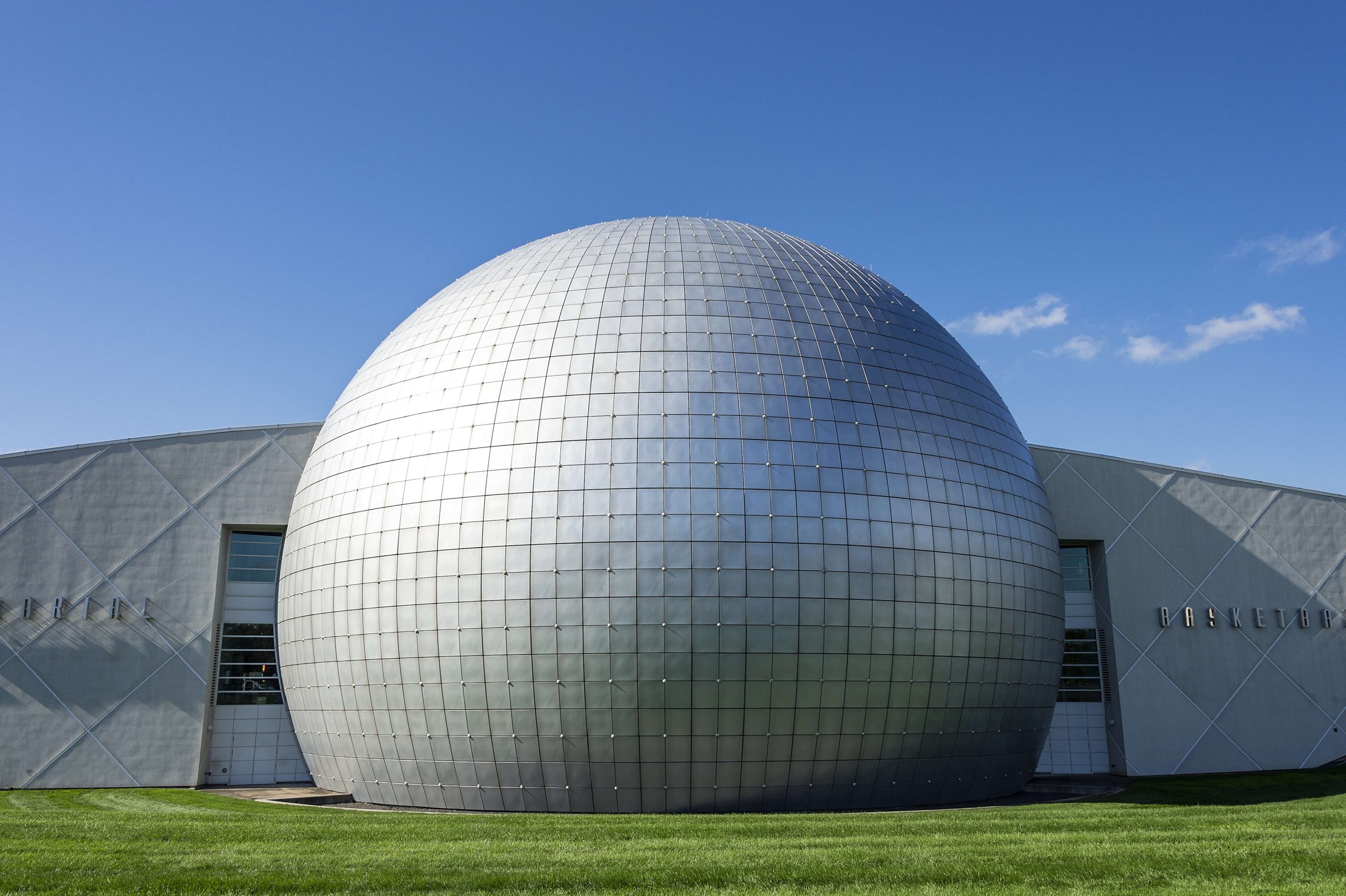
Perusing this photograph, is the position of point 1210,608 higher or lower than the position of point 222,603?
higher

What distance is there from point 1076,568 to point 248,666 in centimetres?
2530

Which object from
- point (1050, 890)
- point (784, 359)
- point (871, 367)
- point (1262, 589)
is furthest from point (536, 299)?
point (1262, 589)

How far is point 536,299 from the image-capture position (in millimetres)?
22031

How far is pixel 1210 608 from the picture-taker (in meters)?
30.2

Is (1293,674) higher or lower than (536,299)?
lower

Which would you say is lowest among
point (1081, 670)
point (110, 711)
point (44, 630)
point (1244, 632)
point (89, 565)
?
point (110, 711)

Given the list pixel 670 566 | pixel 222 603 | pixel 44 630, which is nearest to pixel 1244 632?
pixel 670 566

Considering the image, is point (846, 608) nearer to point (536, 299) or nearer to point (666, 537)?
point (666, 537)

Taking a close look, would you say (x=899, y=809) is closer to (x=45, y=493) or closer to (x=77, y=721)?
(x=77, y=721)

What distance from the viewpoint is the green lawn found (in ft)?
35.6

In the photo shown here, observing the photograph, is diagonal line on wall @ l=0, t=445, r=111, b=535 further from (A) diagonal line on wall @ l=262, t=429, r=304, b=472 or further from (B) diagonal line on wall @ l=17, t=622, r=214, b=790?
(A) diagonal line on wall @ l=262, t=429, r=304, b=472

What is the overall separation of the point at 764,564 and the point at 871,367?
5806mm

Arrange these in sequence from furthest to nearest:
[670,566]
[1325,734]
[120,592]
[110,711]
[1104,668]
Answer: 1. [1325,734]
2. [1104,668]
3. [120,592]
4. [110,711]
5. [670,566]

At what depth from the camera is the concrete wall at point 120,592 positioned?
83.0 ft
